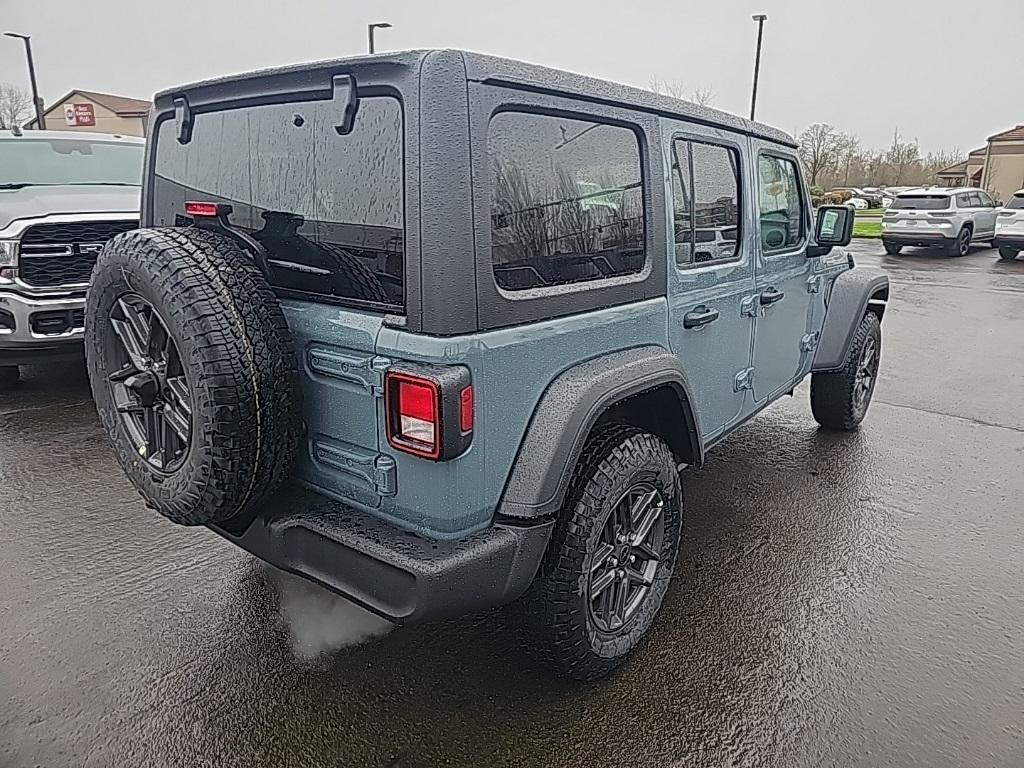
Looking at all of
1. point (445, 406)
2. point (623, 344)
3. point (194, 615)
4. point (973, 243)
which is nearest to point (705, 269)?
point (623, 344)

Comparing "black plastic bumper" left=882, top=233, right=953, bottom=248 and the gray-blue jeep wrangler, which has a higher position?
the gray-blue jeep wrangler

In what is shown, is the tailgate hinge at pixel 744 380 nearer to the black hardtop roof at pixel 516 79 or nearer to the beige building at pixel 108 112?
the black hardtop roof at pixel 516 79

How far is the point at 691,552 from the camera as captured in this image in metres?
3.52

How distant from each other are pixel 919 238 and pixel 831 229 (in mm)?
15398

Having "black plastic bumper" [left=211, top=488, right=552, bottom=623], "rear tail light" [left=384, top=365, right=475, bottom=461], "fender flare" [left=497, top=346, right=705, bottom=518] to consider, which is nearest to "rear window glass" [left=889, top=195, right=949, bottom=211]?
"fender flare" [left=497, top=346, right=705, bottom=518]

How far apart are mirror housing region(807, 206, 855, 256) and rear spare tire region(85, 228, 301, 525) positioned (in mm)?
3087

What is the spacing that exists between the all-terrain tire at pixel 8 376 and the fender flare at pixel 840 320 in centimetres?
609

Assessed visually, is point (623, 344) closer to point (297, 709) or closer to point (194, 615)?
point (297, 709)

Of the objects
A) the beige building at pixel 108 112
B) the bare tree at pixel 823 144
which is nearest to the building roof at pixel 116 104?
the beige building at pixel 108 112

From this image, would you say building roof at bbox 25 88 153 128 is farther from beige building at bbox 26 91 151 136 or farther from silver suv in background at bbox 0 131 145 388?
silver suv in background at bbox 0 131 145 388

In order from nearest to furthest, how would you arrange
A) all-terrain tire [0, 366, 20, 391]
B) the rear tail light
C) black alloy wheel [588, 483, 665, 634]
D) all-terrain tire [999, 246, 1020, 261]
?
the rear tail light, black alloy wheel [588, 483, 665, 634], all-terrain tire [0, 366, 20, 391], all-terrain tire [999, 246, 1020, 261]

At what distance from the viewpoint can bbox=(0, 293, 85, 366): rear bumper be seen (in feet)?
17.5

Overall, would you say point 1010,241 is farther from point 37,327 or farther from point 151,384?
point 151,384

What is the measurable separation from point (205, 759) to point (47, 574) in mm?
1493
